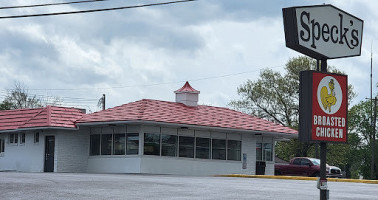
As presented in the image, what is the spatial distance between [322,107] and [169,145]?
30.5 meters

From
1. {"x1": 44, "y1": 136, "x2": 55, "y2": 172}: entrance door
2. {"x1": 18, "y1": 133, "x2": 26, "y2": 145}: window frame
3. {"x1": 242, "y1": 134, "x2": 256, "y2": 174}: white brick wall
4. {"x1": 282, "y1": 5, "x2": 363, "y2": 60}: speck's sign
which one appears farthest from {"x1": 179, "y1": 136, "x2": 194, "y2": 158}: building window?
{"x1": 282, "y1": 5, "x2": 363, "y2": 60}: speck's sign

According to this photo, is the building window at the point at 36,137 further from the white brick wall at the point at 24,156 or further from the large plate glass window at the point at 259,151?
the large plate glass window at the point at 259,151

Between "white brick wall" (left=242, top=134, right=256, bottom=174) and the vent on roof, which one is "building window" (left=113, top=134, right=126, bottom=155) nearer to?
the vent on roof

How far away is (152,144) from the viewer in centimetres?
3862

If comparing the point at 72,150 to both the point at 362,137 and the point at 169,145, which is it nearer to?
the point at 169,145

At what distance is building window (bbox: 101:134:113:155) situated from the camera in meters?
40.0

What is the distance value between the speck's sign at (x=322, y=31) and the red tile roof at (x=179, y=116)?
2770 centimetres

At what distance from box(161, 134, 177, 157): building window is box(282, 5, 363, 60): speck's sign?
2977 centimetres

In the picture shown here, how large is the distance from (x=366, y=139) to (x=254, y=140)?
4659 centimetres

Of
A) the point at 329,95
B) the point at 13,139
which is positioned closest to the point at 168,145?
the point at 13,139

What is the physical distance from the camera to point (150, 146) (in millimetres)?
38562

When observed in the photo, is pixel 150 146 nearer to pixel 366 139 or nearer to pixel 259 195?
pixel 259 195

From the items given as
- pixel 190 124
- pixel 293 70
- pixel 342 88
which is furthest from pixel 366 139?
pixel 342 88

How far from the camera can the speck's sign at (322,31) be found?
8875 millimetres
